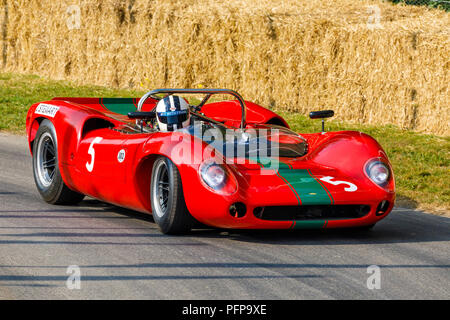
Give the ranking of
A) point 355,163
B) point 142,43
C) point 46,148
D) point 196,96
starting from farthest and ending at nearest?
1. point 142,43
2. point 196,96
3. point 46,148
4. point 355,163

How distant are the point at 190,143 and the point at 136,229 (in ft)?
3.21

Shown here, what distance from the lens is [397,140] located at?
11734 millimetres

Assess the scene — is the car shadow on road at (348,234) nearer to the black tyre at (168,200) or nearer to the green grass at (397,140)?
the black tyre at (168,200)

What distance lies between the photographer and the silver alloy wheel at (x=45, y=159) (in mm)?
7971

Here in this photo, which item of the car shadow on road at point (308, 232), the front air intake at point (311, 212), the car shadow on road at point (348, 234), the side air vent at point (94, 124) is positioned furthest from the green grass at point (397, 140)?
the side air vent at point (94, 124)

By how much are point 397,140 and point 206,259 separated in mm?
6799

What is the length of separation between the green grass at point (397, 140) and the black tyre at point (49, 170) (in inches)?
139

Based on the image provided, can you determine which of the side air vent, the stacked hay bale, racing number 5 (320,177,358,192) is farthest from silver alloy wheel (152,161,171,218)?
the stacked hay bale

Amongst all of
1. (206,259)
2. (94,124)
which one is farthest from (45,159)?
(206,259)

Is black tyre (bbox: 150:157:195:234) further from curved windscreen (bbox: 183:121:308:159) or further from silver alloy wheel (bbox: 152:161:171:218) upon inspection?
curved windscreen (bbox: 183:121:308:159)

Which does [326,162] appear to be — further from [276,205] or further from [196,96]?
[196,96]

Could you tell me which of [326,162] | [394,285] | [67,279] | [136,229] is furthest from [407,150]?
[67,279]

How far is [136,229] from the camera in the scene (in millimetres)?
6594

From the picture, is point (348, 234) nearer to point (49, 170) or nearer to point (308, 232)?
point (308, 232)
